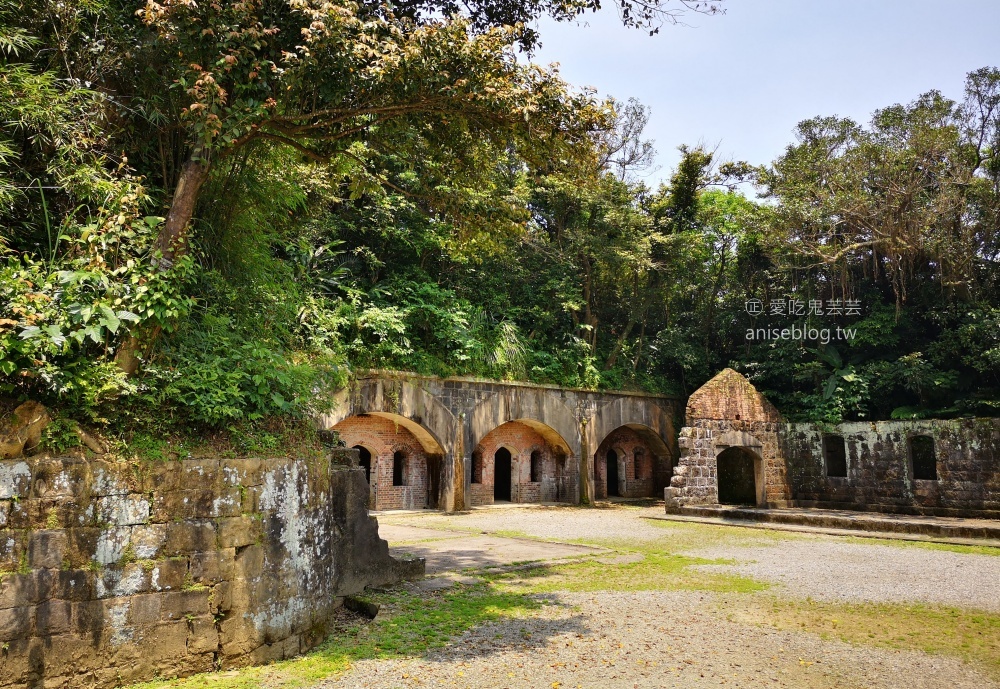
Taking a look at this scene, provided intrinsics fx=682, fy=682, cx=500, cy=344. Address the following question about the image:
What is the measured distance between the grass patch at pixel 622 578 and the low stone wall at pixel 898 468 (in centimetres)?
950

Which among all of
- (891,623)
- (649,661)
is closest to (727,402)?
(891,623)

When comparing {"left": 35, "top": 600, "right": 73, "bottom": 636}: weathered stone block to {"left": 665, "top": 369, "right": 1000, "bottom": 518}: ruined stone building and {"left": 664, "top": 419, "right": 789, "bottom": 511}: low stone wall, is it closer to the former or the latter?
{"left": 664, "top": 419, "right": 789, "bottom": 511}: low stone wall

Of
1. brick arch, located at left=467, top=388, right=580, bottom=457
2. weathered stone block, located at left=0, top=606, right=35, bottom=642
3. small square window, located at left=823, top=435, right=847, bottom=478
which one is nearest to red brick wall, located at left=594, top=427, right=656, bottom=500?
brick arch, located at left=467, top=388, right=580, bottom=457

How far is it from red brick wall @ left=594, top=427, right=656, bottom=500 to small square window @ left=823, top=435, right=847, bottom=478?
582 cm

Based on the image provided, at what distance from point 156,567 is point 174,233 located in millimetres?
2394

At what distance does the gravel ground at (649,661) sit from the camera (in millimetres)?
4434

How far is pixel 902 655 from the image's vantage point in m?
5.05

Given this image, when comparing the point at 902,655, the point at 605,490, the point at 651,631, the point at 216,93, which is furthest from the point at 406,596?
the point at 605,490

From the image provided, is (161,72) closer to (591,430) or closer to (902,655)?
(902,655)

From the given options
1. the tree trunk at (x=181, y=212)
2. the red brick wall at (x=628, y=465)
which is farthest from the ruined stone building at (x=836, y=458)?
the tree trunk at (x=181, y=212)

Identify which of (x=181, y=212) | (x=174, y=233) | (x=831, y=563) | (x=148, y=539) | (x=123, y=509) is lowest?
(x=831, y=563)

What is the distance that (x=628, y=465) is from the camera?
2231 cm

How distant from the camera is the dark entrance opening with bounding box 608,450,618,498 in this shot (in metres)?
22.6

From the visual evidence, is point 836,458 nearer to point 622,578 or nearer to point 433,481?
point 433,481
